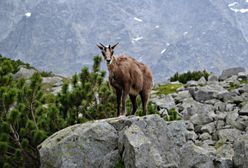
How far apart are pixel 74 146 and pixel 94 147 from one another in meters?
0.60

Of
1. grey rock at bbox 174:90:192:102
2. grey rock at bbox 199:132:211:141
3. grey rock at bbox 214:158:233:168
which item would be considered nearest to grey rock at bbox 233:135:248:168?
grey rock at bbox 214:158:233:168

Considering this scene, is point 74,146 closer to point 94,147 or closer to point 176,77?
point 94,147

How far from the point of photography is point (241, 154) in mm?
11617

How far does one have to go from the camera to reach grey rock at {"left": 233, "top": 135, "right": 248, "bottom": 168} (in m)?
11.5

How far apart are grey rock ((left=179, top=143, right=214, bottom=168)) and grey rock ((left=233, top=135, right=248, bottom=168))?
0.77m

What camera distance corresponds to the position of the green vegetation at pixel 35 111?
13.5 m

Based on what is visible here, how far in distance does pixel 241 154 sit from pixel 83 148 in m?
4.55

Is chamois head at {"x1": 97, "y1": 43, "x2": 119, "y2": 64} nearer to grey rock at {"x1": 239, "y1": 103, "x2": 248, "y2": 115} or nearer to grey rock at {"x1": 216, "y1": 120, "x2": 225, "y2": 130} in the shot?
grey rock at {"x1": 216, "y1": 120, "x2": 225, "y2": 130}

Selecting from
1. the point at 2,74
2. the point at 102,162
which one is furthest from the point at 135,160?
→ the point at 2,74

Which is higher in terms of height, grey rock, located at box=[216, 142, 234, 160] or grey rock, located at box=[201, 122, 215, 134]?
grey rock, located at box=[216, 142, 234, 160]

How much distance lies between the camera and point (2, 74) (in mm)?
15961

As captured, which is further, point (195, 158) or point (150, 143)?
point (195, 158)

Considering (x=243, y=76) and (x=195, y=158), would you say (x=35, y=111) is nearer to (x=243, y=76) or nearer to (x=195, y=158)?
(x=195, y=158)

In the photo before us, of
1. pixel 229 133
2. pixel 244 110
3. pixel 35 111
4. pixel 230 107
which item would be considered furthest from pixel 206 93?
pixel 35 111
